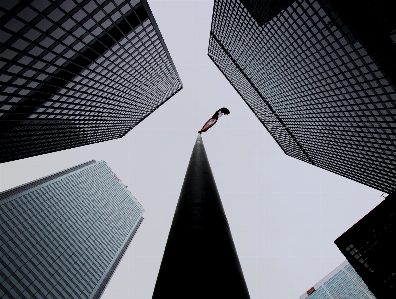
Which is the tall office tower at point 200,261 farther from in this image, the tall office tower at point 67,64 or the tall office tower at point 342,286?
the tall office tower at point 342,286

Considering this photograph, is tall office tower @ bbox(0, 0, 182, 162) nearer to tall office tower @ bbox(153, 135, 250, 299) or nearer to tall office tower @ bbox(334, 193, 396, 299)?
tall office tower @ bbox(153, 135, 250, 299)

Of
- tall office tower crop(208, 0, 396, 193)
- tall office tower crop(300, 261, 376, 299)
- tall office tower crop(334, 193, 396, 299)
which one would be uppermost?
tall office tower crop(208, 0, 396, 193)

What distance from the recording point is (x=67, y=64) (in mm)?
42344

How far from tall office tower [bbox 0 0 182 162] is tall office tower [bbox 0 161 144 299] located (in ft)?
86.8

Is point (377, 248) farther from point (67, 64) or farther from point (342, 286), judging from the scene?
point (342, 286)

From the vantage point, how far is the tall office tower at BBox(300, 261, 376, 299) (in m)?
133

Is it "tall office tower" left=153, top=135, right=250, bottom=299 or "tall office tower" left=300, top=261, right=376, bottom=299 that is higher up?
"tall office tower" left=153, top=135, right=250, bottom=299

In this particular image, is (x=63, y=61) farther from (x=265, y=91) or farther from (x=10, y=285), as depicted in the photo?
(x=265, y=91)

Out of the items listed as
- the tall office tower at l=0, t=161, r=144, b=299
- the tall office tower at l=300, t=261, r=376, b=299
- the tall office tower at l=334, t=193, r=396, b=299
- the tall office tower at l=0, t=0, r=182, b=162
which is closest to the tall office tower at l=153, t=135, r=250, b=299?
the tall office tower at l=0, t=0, r=182, b=162

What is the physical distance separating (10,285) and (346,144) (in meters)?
94.0

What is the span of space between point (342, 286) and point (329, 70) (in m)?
133

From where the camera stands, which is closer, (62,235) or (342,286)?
(62,235)

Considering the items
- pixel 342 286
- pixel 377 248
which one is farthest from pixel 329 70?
pixel 342 286

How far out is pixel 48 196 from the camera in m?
109
